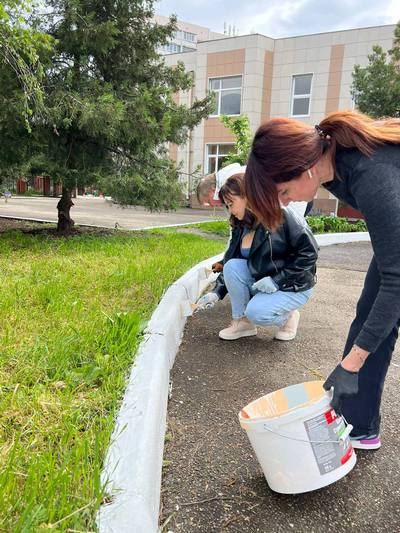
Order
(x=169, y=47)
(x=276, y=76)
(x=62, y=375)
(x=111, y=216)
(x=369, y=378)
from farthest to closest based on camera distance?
(x=276, y=76) < (x=111, y=216) < (x=169, y=47) < (x=62, y=375) < (x=369, y=378)

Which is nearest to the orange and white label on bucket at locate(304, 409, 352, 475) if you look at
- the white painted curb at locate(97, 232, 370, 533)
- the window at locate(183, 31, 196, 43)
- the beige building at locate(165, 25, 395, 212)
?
the white painted curb at locate(97, 232, 370, 533)

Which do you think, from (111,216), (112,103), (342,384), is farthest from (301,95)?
(342,384)

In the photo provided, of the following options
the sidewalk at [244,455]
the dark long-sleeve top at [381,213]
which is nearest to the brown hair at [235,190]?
the sidewalk at [244,455]

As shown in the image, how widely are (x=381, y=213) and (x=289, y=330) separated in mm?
2177

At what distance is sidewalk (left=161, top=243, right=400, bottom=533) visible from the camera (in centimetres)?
175

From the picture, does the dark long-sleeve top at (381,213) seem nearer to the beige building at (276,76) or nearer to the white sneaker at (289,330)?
the white sneaker at (289,330)

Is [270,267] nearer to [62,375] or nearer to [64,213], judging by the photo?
[62,375]

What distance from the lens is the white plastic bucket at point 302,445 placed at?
5.59 ft

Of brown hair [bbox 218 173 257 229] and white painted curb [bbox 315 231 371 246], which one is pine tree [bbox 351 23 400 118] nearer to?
white painted curb [bbox 315 231 371 246]

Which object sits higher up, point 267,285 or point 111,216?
point 267,285

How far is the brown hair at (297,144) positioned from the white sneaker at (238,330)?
6.42 ft

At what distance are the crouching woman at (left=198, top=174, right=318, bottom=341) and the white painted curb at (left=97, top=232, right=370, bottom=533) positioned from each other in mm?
683

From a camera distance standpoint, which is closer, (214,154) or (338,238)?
(338,238)

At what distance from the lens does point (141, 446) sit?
1.73m
